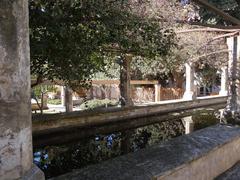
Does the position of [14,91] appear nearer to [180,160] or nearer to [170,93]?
[180,160]

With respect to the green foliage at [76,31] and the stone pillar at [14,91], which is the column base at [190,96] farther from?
the stone pillar at [14,91]

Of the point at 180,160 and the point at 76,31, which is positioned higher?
the point at 76,31

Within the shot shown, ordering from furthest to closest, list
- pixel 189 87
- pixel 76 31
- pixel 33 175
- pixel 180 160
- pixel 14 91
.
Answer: pixel 189 87, pixel 76 31, pixel 180 160, pixel 33 175, pixel 14 91

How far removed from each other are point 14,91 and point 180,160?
1.67 meters

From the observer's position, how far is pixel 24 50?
5.05 ft

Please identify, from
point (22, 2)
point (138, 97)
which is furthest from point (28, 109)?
point (138, 97)

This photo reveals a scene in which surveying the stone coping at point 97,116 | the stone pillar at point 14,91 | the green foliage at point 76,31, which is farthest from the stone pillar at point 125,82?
the stone pillar at point 14,91

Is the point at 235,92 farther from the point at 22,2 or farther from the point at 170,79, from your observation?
the point at 170,79

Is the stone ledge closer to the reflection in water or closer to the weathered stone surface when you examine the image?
the weathered stone surface

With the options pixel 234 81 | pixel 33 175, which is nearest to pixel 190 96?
pixel 234 81

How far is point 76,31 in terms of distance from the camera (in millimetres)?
5863

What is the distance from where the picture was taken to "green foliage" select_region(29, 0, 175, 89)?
5.30 metres

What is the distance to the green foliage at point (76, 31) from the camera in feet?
17.4

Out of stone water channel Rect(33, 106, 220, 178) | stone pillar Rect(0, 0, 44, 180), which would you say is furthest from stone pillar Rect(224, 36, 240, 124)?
stone pillar Rect(0, 0, 44, 180)
